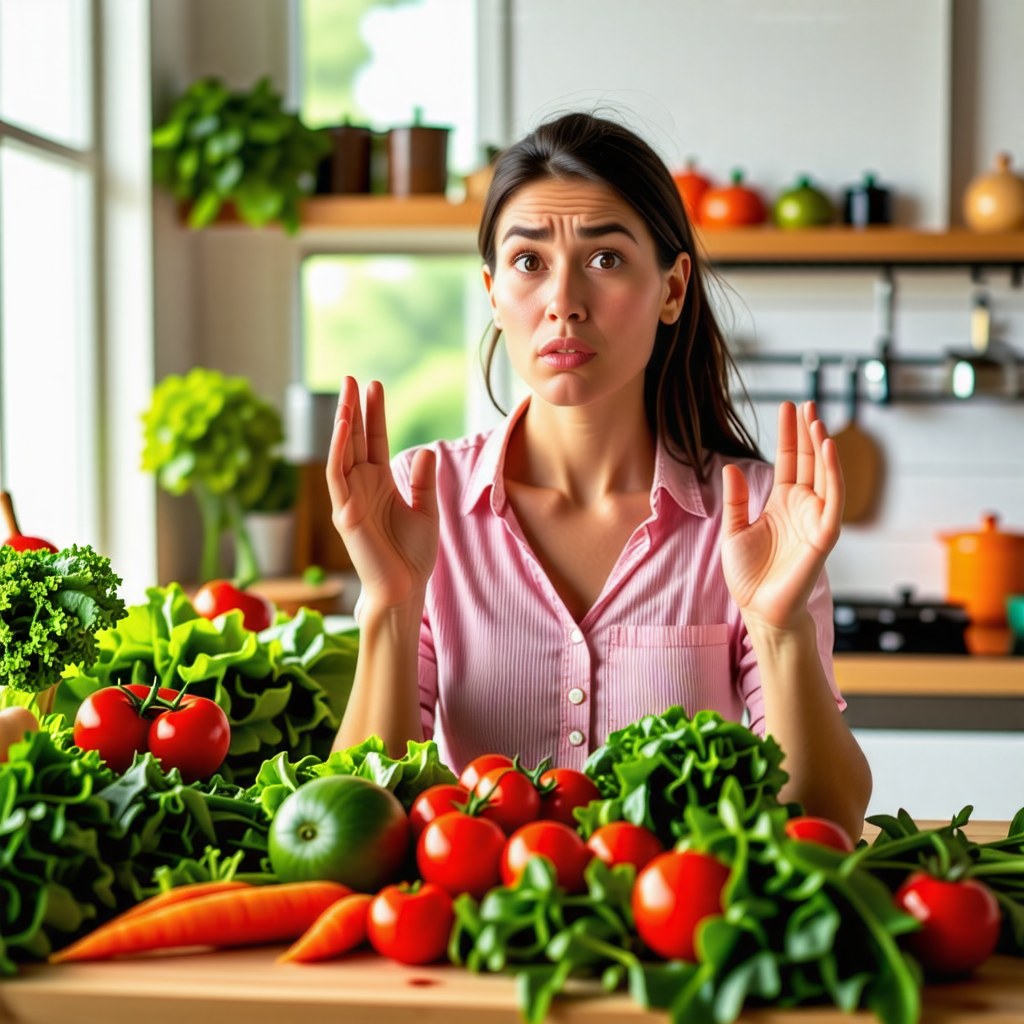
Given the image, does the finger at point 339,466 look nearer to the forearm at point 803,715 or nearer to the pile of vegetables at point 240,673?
the pile of vegetables at point 240,673

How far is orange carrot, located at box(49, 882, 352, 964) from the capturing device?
2.77ft

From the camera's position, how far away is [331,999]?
0.78 m

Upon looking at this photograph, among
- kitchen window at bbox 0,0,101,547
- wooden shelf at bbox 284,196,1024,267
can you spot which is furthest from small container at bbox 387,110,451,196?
kitchen window at bbox 0,0,101,547

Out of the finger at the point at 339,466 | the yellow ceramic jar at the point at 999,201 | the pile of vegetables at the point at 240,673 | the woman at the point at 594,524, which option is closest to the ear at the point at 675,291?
the woman at the point at 594,524

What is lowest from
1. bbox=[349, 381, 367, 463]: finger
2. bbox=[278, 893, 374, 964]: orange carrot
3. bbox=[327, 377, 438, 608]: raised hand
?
bbox=[278, 893, 374, 964]: orange carrot

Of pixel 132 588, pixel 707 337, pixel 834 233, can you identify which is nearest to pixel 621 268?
pixel 707 337

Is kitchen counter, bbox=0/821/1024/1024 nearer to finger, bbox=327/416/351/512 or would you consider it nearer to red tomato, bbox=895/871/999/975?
red tomato, bbox=895/871/999/975

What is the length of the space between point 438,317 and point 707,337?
2.18m

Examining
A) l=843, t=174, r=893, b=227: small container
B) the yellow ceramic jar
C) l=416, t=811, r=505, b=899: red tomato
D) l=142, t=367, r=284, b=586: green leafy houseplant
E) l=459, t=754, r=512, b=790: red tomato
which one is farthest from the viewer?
l=843, t=174, r=893, b=227: small container

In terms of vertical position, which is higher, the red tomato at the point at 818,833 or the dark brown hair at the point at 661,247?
the dark brown hair at the point at 661,247

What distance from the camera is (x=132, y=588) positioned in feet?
10.7

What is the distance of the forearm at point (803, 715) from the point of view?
1.23 metres

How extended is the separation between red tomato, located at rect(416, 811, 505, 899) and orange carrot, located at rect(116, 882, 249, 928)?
136 mm

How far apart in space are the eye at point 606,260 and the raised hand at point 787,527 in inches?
10.4
